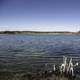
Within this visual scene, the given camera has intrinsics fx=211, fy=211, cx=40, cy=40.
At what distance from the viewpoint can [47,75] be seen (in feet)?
48.5

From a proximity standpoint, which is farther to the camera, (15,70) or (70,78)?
(15,70)

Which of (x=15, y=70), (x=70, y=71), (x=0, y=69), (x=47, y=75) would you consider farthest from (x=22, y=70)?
(x=70, y=71)

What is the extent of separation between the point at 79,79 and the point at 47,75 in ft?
7.26

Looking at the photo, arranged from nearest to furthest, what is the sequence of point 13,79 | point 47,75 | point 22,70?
point 13,79, point 47,75, point 22,70

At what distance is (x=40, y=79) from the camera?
13.7 metres

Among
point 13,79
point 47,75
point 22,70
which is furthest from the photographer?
point 22,70

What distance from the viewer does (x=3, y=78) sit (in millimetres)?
13961

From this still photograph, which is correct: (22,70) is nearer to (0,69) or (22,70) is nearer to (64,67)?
(0,69)

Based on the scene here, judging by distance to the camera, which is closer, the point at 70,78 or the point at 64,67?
the point at 70,78

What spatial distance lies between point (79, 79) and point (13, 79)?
446cm

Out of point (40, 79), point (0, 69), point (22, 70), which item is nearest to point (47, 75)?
point (40, 79)

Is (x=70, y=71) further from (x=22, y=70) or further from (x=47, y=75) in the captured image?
(x=22, y=70)

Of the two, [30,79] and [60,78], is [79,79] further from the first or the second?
[30,79]

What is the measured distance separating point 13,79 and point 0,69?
14.3ft
